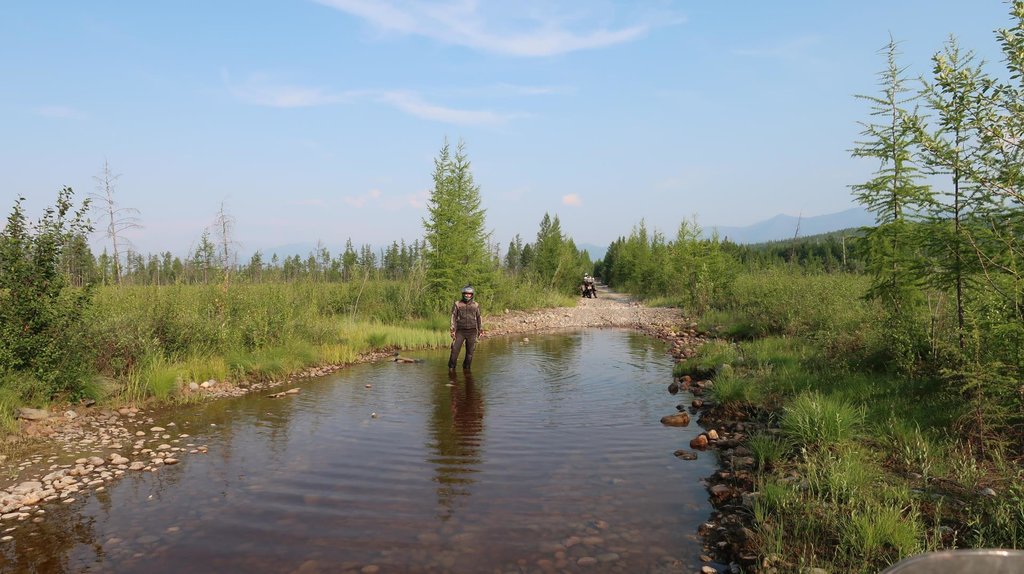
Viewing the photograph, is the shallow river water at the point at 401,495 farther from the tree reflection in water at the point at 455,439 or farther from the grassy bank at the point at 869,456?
the grassy bank at the point at 869,456

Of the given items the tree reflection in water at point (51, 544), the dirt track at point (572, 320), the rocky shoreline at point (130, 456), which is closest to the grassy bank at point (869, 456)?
the rocky shoreline at point (130, 456)

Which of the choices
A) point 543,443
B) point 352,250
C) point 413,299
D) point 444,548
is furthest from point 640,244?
point 444,548

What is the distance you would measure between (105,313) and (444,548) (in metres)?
11.1

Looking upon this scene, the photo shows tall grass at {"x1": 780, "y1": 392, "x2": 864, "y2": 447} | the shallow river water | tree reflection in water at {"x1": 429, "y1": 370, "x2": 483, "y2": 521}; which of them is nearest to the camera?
the shallow river water

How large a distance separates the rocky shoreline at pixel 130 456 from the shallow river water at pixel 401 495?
221 millimetres

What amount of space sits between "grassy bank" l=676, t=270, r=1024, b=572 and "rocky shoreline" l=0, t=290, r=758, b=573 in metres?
0.28

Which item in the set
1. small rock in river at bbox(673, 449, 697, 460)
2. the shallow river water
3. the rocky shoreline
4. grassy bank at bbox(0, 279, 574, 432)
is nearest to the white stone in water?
the rocky shoreline

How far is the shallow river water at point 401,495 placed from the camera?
5.40 meters

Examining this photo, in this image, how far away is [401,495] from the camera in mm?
6891

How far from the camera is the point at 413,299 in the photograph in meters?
25.0

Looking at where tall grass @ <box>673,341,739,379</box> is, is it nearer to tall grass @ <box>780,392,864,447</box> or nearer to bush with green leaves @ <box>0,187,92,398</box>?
tall grass @ <box>780,392,864,447</box>

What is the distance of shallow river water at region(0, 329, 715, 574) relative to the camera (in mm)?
5398

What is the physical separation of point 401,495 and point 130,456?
15.2ft

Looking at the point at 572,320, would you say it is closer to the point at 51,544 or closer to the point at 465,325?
the point at 465,325
